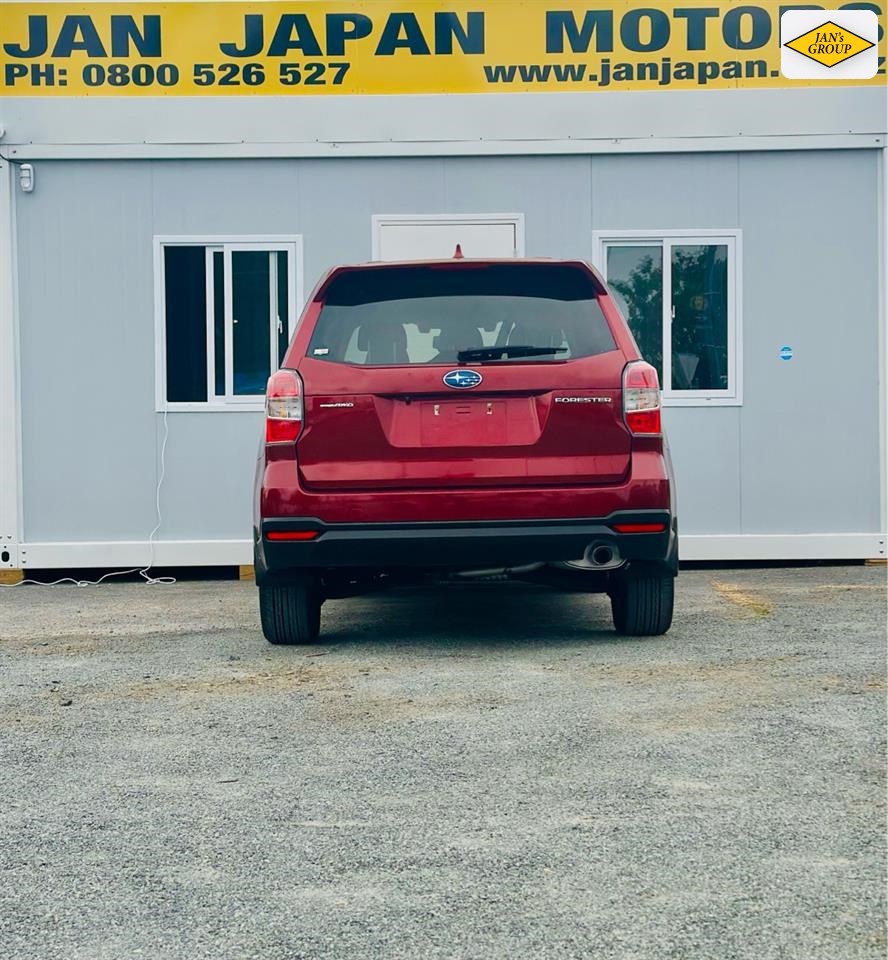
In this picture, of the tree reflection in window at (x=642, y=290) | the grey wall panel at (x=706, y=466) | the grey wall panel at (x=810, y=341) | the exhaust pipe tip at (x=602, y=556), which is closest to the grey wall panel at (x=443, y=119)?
the grey wall panel at (x=810, y=341)

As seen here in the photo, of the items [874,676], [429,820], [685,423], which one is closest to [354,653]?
[874,676]

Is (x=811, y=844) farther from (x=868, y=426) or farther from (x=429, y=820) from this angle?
(x=868, y=426)

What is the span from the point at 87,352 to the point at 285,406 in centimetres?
432

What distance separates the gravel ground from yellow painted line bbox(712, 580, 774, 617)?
0.60 m

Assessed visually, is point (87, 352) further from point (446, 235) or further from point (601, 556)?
point (601, 556)

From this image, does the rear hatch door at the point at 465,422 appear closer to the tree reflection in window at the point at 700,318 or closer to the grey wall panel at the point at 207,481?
the grey wall panel at the point at 207,481

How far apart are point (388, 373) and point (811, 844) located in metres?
3.18

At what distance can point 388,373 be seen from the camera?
247 inches

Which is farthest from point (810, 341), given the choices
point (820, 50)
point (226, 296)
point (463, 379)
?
point (463, 379)

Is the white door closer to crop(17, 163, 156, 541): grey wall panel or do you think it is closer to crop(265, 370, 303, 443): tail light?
crop(17, 163, 156, 541): grey wall panel

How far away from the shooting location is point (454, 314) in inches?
254

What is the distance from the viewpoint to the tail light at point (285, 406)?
20.6 ft

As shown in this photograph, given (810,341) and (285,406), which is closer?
(285,406)

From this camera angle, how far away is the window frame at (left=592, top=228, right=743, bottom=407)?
10.1 m
